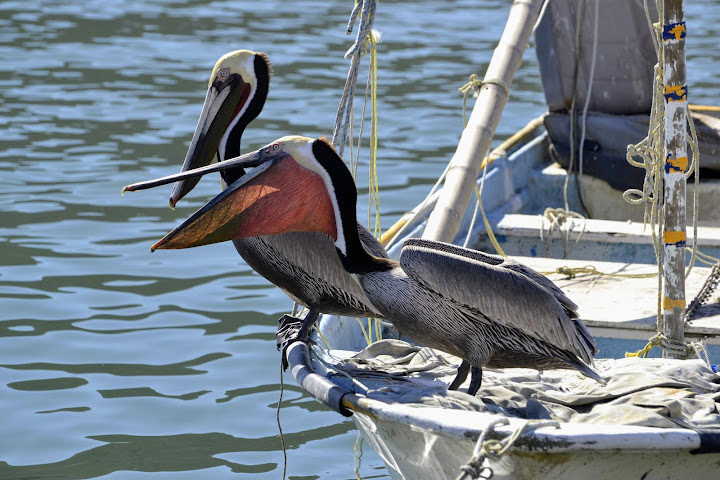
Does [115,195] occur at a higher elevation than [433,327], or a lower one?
lower

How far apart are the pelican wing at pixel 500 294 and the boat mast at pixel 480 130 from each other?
4.93ft

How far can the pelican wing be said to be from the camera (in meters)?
3.50

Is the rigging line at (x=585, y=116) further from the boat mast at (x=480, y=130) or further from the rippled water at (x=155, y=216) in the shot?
the rippled water at (x=155, y=216)

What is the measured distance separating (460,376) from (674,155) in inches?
52.2

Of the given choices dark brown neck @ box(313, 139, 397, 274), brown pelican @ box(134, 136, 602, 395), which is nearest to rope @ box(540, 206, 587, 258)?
brown pelican @ box(134, 136, 602, 395)

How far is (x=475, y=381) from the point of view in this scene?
11.8ft

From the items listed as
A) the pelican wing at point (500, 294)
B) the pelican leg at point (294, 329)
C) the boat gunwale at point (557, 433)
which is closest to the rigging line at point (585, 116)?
the pelican leg at point (294, 329)

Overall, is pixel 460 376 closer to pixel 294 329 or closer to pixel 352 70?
pixel 294 329

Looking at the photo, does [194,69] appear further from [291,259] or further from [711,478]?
[711,478]

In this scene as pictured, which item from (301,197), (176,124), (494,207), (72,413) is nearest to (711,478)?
(301,197)

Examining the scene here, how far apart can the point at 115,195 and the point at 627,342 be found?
526 centimetres

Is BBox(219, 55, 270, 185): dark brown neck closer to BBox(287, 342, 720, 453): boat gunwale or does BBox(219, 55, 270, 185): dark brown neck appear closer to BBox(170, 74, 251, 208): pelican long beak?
BBox(170, 74, 251, 208): pelican long beak

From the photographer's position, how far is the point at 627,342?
5070 millimetres

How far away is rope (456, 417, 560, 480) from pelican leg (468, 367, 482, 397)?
44 centimetres
